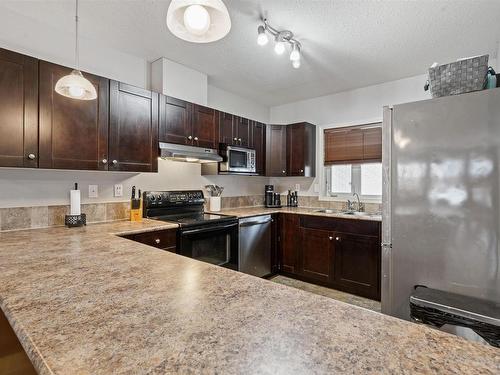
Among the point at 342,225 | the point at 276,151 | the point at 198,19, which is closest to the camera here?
the point at 198,19

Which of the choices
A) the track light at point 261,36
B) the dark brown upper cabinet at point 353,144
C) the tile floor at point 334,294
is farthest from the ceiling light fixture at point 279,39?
the tile floor at point 334,294

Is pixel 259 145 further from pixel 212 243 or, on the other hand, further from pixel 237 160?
pixel 212 243

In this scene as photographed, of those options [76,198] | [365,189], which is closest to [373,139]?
[365,189]

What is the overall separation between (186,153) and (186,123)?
0.34m

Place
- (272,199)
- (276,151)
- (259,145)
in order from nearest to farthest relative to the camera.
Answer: (259,145) < (276,151) < (272,199)

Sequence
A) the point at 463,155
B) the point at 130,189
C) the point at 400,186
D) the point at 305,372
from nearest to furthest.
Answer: the point at 305,372 < the point at 463,155 < the point at 400,186 < the point at 130,189

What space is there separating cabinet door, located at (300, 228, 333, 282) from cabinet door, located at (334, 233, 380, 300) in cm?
9

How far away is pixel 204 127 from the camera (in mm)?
3043

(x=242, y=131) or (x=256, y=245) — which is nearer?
(x=256, y=245)

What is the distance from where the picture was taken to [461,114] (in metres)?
1.52

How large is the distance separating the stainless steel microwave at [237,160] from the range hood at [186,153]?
4.9 inches

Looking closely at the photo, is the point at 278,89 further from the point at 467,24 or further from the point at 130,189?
the point at 130,189

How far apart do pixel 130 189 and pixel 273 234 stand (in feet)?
6.03

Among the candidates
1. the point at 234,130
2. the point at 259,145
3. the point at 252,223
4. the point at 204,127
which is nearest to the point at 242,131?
the point at 234,130
